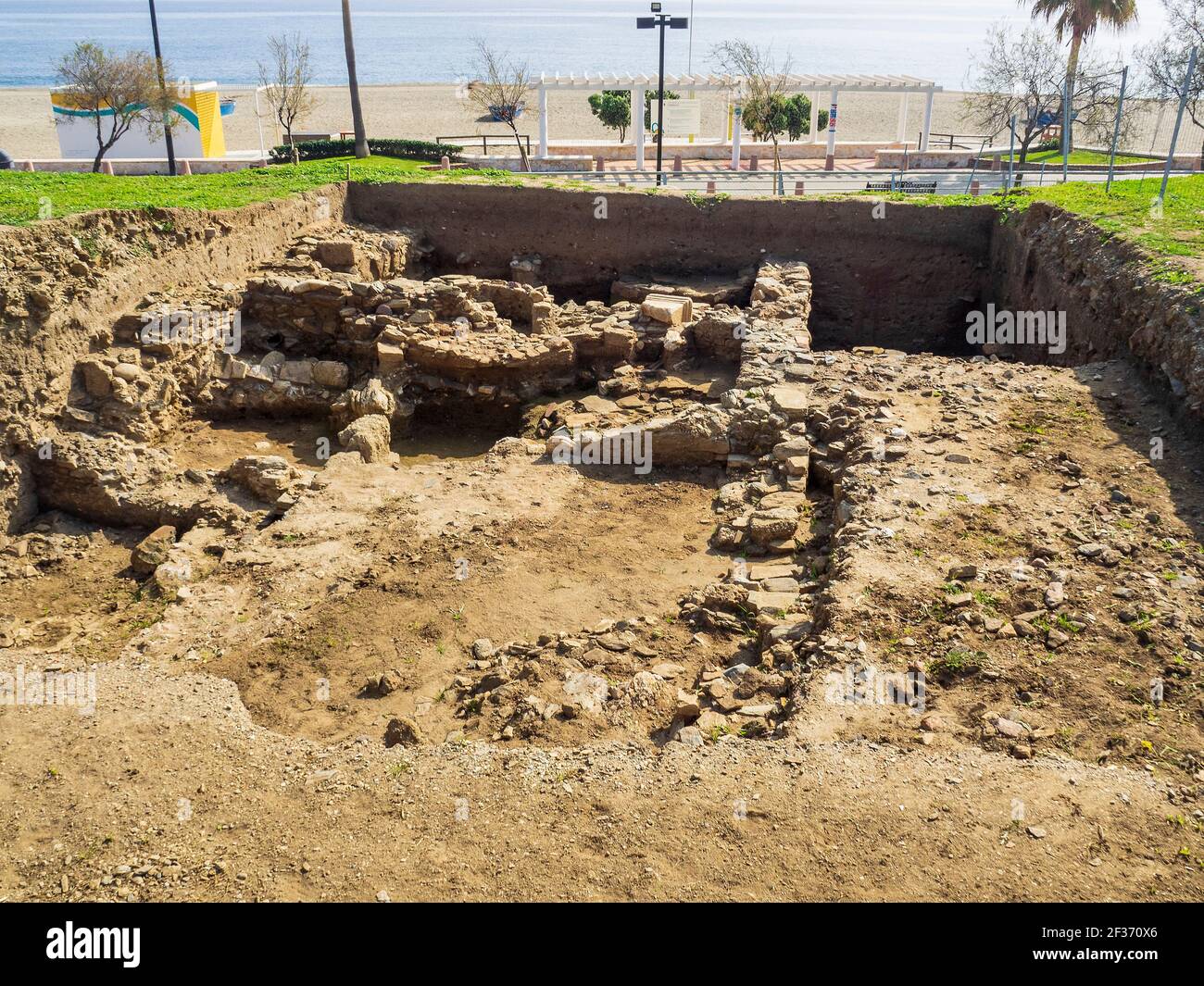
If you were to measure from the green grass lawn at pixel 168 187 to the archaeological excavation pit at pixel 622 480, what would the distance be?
1.61ft

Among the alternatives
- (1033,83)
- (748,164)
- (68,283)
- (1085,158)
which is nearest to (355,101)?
(748,164)

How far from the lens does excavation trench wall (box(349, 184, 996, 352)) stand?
16484 millimetres

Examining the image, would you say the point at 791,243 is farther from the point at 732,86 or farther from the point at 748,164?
the point at 732,86

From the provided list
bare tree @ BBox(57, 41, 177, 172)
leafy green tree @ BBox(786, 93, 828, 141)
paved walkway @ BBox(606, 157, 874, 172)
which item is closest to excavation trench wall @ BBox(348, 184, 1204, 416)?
bare tree @ BBox(57, 41, 177, 172)

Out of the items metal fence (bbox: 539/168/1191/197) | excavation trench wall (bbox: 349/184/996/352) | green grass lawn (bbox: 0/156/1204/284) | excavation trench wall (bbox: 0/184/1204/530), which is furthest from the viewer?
metal fence (bbox: 539/168/1191/197)

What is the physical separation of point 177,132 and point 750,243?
2151cm

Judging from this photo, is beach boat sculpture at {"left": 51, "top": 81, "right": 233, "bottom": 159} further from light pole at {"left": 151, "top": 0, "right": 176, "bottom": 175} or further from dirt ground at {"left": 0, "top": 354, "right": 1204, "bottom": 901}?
dirt ground at {"left": 0, "top": 354, "right": 1204, "bottom": 901}

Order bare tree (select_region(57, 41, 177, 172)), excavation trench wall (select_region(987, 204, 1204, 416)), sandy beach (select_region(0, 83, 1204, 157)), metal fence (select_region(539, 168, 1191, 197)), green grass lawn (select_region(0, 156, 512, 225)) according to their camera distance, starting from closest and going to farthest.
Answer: excavation trench wall (select_region(987, 204, 1204, 416))
green grass lawn (select_region(0, 156, 512, 225))
metal fence (select_region(539, 168, 1191, 197))
bare tree (select_region(57, 41, 177, 172))
sandy beach (select_region(0, 83, 1204, 157))

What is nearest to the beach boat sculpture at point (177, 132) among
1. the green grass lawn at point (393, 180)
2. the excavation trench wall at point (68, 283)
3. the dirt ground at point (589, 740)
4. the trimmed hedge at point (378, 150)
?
the trimmed hedge at point (378, 150)

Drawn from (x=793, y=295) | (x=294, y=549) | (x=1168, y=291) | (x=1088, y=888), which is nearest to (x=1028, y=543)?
(x=1088, y=888)

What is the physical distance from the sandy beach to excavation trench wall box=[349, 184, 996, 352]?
65.7 ft

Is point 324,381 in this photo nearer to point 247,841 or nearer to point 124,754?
point 124,754

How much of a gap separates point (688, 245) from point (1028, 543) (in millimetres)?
10971

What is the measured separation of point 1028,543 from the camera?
24.5 ft
